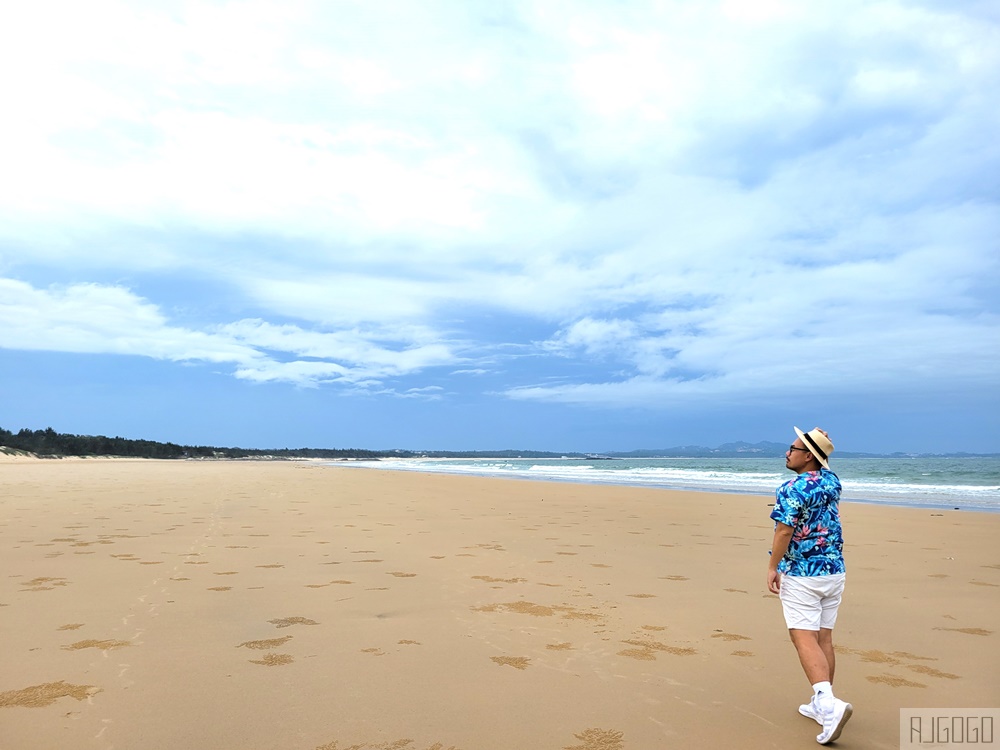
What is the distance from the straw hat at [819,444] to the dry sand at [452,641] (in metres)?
1.57

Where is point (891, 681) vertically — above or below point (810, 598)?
below

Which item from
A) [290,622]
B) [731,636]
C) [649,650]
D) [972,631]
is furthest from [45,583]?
[972,631]

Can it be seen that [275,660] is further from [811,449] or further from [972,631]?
[972,631]

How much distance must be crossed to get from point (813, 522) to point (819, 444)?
0.46 metres

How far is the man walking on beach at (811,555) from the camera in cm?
398

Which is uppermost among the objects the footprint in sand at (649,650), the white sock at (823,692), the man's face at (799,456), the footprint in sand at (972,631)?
the man's face at (799,456)

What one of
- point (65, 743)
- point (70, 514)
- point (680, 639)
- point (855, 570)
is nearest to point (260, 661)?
point (65, 743)

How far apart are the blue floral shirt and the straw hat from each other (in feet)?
0.35

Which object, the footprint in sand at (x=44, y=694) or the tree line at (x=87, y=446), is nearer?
the footprint in sand at (x=44, y=694)

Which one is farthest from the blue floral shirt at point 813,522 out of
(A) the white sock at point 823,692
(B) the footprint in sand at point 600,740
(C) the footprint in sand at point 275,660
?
(C) the footprint in sand at point 275,660

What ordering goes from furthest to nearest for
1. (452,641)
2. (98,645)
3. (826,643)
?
(452,641) < (98,645) < (826,643)

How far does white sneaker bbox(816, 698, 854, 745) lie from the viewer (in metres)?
3.59

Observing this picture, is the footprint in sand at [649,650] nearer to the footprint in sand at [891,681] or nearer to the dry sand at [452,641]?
the dry sand at [452,641]

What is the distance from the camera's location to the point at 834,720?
3.62m
